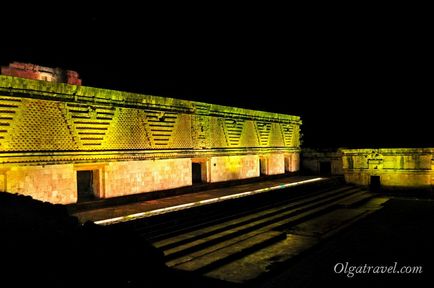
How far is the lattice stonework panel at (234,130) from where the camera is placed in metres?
17.1

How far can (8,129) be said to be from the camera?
926 cm

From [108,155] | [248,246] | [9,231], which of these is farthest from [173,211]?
[9,231]

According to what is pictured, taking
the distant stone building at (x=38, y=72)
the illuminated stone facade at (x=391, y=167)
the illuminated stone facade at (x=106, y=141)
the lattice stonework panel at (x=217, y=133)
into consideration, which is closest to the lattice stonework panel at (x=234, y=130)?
the illuminated stone facade at (x=106, y=141)

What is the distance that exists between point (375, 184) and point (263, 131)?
8.07 meters

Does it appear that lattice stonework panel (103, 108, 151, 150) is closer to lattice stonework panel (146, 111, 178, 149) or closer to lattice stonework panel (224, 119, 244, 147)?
lattice stonework panel (146, 111, 178, 149)

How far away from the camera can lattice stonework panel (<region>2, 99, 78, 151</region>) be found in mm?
9469

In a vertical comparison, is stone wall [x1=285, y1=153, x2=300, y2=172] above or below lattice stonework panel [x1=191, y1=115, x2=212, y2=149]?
below

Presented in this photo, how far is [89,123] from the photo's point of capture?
11164mm

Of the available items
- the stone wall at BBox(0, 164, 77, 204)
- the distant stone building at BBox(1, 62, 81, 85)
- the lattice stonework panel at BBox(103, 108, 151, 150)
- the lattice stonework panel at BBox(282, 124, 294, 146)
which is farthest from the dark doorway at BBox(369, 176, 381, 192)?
the distant stone building at BBox(1, 62, 81, 85)

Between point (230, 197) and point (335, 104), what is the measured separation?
24701mm

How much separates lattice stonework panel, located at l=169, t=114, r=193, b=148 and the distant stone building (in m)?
4.73

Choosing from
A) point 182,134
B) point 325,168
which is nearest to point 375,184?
point 325,168

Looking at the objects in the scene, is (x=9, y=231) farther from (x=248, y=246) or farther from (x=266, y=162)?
(x=266, y=162)

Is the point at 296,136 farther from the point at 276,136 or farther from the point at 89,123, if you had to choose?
the point at 89,123
